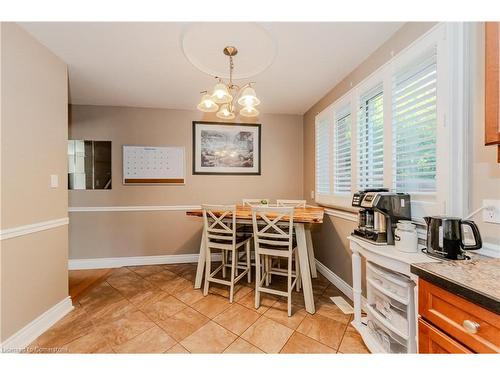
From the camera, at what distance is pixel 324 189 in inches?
115

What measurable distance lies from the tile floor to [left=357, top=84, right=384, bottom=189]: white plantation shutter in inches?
49.9

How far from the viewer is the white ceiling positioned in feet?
5.38

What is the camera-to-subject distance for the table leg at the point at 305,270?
2033 mm

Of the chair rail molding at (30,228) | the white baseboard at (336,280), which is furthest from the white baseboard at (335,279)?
the chair rail molding at (30,228)

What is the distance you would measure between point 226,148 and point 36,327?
9.12 ft

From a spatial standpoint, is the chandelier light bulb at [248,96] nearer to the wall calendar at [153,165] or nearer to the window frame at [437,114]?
the window frame at [437,114]

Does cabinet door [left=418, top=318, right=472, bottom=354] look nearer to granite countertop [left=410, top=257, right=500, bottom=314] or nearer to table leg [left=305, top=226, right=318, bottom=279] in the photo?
granite countertop [left=410, top=257, right=500, bottom=314]

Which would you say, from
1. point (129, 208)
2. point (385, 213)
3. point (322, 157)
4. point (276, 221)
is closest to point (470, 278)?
point (385, 213)

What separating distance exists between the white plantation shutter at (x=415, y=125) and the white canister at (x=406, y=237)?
1.03 feet

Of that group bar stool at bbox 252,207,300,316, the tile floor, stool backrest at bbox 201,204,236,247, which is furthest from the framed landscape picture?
the tile floor

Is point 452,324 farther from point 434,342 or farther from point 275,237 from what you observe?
point 275,237

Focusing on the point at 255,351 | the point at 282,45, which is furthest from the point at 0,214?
the point at 282,45
